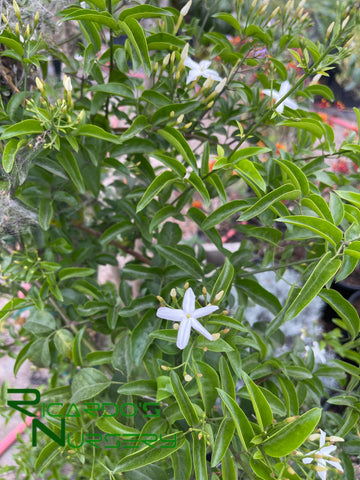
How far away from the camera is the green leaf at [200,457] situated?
1.74 ft

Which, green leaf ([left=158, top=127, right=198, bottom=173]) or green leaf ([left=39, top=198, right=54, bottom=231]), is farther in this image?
green leaf ([left=39, top=198, right=54, bottom=231])

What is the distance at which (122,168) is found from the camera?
2.60 feet

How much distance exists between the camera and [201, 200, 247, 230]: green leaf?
2.11ft

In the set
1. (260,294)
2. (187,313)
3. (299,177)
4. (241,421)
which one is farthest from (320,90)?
(241,421)

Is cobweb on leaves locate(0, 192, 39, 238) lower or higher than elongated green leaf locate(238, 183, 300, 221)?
lower

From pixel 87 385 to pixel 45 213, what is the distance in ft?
1.13

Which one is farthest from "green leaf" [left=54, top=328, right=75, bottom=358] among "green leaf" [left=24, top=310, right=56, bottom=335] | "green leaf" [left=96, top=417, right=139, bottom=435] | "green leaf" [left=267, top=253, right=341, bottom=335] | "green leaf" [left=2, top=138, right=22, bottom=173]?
"green leaf" [left=267, top=253, right=341, bottom=335]

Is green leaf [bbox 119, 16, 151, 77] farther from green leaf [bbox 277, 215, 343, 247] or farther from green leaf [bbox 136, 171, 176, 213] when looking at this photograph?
green leaf [bbox 277, 215, 343, 247]

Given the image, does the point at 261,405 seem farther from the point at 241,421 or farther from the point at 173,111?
the point at 173,111

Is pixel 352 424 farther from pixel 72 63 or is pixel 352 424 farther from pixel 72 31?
pixel 72 31

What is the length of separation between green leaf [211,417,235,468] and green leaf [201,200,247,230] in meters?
0.31

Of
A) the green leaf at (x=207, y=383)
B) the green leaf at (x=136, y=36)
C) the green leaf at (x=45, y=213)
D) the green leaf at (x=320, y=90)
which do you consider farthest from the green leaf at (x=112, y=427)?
the green leaf at (x=320, y=90)

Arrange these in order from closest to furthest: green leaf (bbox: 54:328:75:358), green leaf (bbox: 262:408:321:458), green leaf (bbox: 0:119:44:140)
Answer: green leaf (bbox: 262:408:321:458), green leaf (bbox: 0:119:44:140), green leaf (bbox: 54:328:75:358)

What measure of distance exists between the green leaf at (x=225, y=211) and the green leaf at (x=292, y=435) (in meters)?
0.32
